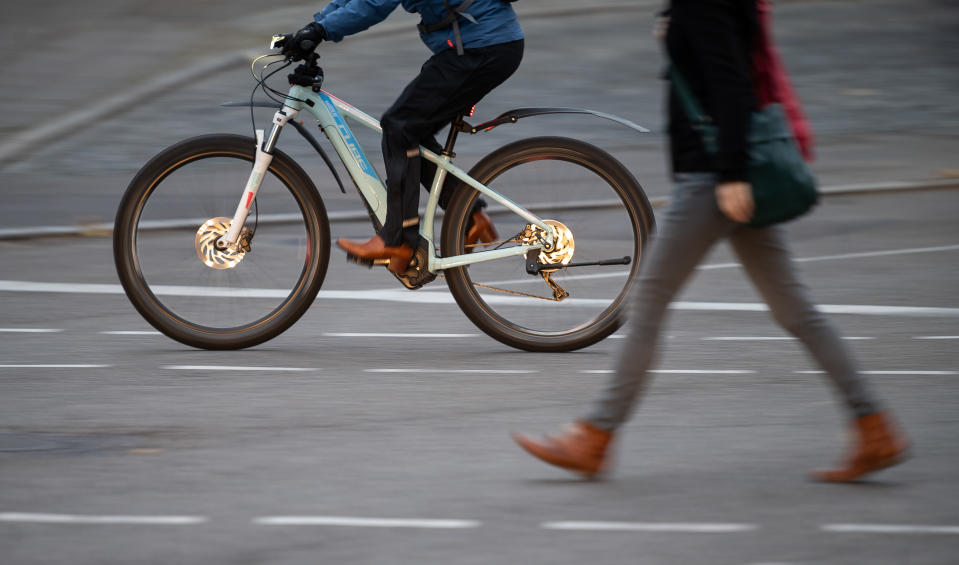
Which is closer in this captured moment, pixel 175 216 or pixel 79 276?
pixel 175 216

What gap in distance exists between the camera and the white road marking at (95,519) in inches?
165

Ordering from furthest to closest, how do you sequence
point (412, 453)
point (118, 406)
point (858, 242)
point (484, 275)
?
point (858, 242) < point (484, 275) < point (118, 406) < point (412, 453)

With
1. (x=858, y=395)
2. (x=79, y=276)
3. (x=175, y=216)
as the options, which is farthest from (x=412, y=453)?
(x=79, y=276)

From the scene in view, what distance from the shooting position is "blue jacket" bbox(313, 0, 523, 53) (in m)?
6.11

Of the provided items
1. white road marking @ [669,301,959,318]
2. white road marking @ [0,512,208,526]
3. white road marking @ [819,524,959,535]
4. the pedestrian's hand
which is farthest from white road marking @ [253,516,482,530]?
white road marking @ [669,301,959,318]

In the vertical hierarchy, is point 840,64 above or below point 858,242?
below

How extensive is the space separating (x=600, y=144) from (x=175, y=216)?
25.7 ft

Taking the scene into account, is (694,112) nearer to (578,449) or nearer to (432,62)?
(578,449)

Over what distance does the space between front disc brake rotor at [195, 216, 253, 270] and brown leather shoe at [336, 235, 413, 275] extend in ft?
1.58

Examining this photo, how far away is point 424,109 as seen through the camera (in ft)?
20.2

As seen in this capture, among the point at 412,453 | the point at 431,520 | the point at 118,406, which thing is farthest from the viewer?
the point at 118,406

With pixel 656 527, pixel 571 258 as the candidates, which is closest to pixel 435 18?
pixel 571 258

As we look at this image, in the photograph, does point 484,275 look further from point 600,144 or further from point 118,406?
point 600,144

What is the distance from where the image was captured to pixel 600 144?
14.0 meters
